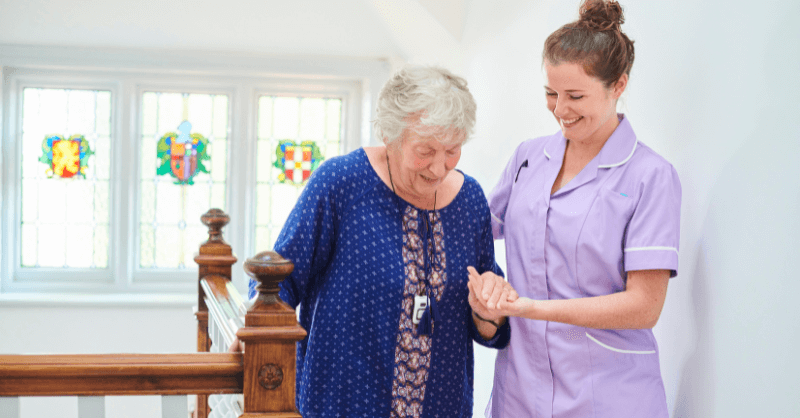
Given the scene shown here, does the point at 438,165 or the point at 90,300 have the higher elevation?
the point at 438,165

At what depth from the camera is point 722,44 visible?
1.42 m

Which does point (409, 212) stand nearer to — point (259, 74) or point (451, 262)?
point (451, 262)

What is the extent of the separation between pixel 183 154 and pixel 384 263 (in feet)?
11.5

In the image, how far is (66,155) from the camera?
4.61 meters

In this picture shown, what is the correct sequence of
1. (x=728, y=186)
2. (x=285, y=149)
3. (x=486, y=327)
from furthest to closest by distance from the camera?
(x=285, y=149), (x=486, y=327), (x=728, y=186)

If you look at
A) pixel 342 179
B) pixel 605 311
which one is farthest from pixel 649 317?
pixel 342 179

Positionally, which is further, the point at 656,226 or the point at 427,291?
the point at 427,291

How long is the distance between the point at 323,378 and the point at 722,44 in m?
1.08

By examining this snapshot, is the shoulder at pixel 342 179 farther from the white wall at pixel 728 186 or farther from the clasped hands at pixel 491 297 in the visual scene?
the white wall at pixel 728 186

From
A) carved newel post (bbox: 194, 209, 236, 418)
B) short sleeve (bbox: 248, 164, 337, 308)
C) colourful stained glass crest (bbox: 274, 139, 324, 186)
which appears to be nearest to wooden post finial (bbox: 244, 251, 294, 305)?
short sleeve (bbox: 248, 164, 337, 308)

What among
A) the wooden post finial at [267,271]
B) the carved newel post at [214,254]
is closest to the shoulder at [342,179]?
the wooden post finial at [267,271]

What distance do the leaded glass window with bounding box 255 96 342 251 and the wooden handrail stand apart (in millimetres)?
3606

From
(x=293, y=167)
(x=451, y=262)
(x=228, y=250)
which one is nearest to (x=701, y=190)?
(x=451, y=262)

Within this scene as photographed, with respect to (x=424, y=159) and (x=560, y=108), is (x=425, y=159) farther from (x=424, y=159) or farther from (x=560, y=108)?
(x=560, y=108)
